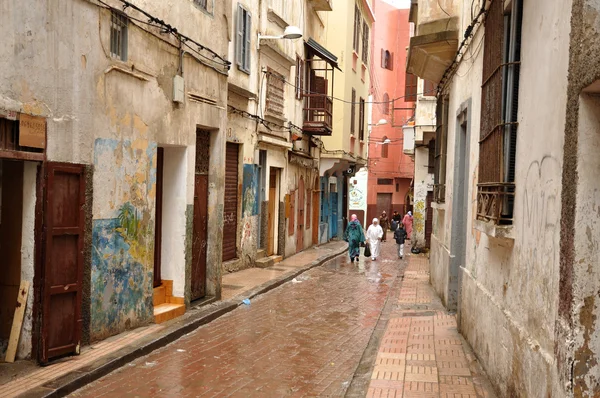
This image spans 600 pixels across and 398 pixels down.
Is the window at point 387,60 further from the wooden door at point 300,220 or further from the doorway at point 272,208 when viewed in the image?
the doorway at point 272,208

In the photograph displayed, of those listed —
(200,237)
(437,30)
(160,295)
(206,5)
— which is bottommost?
(160,295)

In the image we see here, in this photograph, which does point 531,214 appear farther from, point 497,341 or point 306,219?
point 306,219

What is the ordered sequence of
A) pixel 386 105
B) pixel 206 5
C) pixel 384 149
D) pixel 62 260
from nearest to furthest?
pixel 62 260
pixel 206 5
pixel 384 149
pixel 386 105

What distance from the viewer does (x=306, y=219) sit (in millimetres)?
26938

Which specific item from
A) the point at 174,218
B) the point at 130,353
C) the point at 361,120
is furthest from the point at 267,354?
the point at 361,120

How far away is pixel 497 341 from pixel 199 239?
21.0 feet

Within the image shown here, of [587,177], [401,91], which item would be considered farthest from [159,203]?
[401,91]

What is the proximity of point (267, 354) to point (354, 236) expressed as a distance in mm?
13765

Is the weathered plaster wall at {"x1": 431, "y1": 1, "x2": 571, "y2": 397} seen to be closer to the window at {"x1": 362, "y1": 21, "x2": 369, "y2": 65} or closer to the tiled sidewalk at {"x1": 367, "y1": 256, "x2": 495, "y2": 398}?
the tiled sidewalk at {"x1": 367, "y1": 256, "x2": 495, "y2": 398}

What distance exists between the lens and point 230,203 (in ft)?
56.8

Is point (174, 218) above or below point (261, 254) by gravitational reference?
above

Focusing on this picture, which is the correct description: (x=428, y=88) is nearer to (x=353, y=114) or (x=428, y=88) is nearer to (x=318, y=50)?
(x=318, y=50)

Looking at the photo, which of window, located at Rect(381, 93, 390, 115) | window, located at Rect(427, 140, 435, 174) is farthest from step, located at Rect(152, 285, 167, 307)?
window, located at Rect(381, 93, 390, 115)

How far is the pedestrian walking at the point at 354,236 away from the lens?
73.4ft
